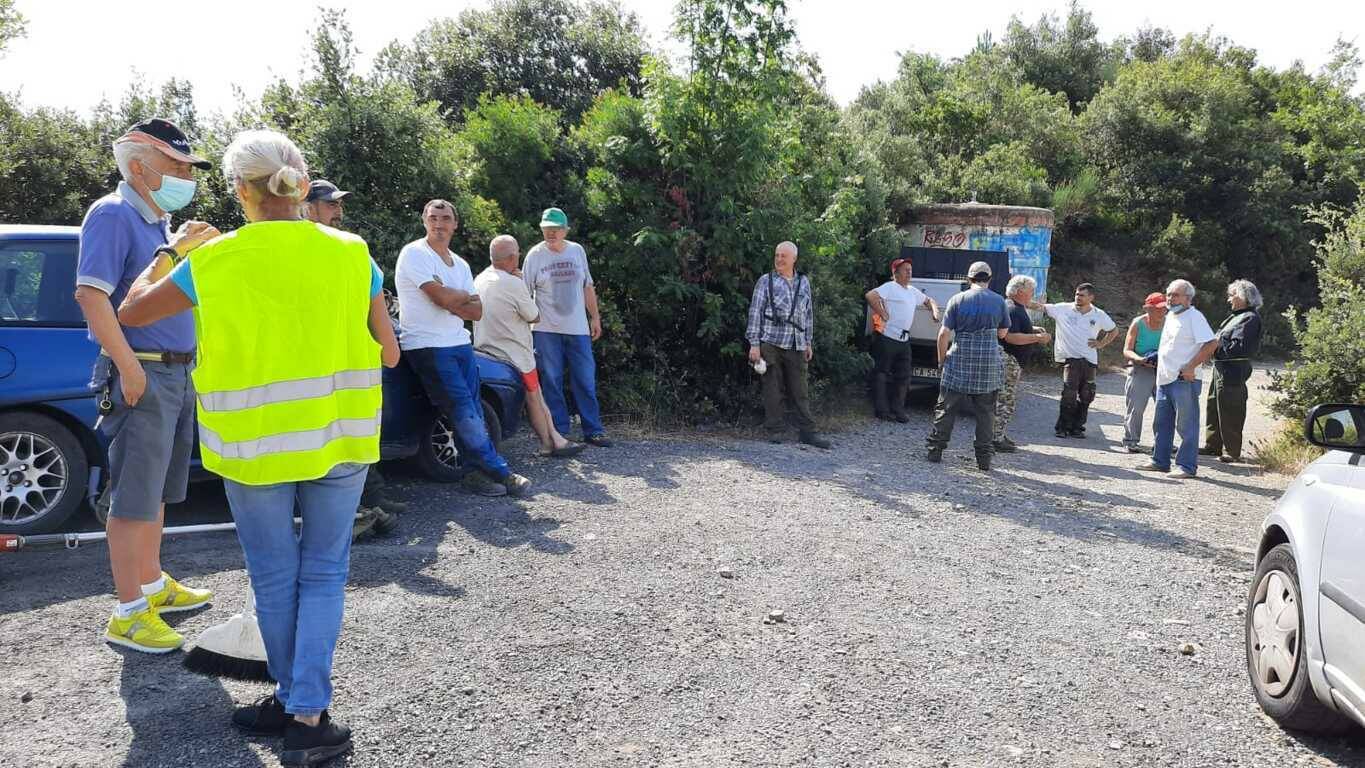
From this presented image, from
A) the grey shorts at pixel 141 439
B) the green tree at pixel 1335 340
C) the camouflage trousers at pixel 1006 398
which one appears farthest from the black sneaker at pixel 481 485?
the green tree at pixel 1335 340

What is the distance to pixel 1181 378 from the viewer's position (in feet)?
30.4

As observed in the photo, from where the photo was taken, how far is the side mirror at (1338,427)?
132 inches

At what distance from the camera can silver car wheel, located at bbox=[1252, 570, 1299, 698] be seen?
11.9ft

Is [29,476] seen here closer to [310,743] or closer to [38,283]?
[38,283]

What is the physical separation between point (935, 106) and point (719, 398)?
1661 cm

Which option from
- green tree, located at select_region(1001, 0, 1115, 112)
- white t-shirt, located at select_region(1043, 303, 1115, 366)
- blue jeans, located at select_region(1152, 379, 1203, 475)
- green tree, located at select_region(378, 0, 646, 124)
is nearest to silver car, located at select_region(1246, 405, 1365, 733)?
blue jeans, located at select_region(1152, 379, 1203, 475)

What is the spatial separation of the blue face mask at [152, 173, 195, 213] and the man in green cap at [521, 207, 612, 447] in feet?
13.6

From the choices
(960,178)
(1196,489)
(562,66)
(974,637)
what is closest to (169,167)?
(974,637)

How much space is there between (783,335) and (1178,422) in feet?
13.3

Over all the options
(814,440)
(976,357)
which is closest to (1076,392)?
(976,357)

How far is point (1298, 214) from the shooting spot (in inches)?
1037

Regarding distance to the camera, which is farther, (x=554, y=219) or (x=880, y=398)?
(x=880, y=398)

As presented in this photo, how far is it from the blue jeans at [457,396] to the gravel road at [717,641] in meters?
0.31

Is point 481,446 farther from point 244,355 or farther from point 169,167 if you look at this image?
point 244,355
